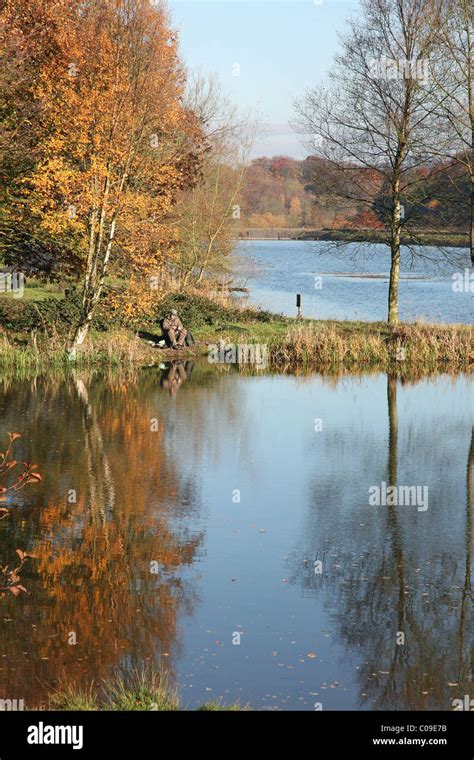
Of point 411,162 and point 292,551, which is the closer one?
point 292,551

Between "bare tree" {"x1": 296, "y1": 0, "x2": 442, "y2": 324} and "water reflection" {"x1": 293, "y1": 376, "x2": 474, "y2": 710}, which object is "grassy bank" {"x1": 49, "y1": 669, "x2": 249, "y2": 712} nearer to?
"water reflection" {"x1": 293, "y1": 376, "x2": 474, "y2": 710}

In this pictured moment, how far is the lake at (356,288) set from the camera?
129 feet

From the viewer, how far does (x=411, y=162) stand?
3278cm

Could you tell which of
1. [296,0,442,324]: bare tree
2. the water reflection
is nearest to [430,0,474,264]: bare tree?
[296,0,442,324]: bare tree

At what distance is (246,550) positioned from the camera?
12.7 meters

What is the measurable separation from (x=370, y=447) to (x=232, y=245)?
2373 centimetres

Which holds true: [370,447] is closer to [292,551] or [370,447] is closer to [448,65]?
[292,551]

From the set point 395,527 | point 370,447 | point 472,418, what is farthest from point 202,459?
point 472,418

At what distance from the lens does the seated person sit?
100 ft

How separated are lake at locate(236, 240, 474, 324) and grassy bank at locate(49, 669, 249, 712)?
2210cm

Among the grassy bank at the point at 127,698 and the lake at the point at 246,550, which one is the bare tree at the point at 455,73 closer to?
the lake at the point at 246,550

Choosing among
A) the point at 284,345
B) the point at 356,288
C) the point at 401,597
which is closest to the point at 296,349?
the point at 284,345

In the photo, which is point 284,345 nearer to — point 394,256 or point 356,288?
point 394,256

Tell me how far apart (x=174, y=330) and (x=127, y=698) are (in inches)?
897
